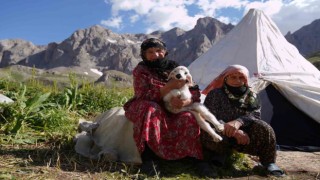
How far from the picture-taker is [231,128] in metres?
A: 3.89

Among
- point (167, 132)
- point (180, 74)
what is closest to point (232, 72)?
point (180, 74)

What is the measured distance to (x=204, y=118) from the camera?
4008 millimetres

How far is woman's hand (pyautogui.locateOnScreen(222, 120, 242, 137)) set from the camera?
3896 mm

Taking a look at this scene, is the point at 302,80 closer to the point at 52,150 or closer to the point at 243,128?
the point at 243,128

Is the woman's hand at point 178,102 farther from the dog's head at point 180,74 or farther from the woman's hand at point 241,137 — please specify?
the woman's hand at point 241,137

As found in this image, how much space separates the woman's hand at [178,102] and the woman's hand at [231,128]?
46 cm

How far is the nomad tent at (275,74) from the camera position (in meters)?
6.45

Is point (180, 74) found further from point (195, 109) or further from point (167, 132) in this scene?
point (167, 132)

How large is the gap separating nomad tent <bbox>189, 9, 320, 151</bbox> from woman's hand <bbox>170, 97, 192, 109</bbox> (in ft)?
9.63

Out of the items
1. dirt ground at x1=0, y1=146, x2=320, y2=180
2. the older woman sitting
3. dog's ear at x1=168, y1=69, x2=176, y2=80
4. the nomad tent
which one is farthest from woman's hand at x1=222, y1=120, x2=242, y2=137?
the nomad tent

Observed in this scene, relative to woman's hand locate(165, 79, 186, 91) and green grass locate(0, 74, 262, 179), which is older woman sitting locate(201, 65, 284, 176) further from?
woman's hand locate(165, 79, 186, 91)

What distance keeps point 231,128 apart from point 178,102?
1.94 ft

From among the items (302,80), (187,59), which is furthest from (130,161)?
(187,59)

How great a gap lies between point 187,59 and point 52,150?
184 m
